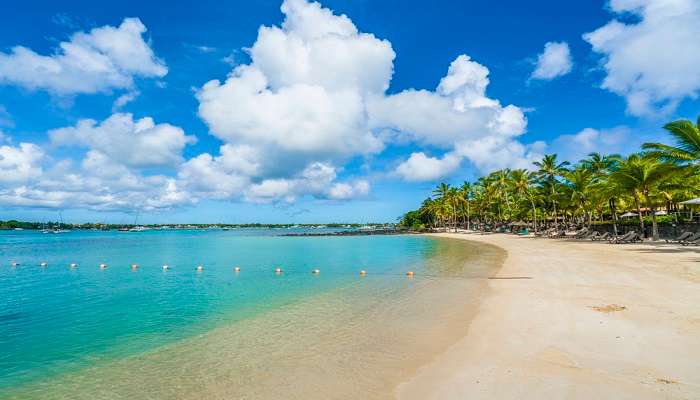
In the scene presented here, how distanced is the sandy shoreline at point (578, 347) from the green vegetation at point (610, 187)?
14462 millimetres

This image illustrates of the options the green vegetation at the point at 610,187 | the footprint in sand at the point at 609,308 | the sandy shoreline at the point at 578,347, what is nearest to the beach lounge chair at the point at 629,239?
the green vegetation at the point at 610,187

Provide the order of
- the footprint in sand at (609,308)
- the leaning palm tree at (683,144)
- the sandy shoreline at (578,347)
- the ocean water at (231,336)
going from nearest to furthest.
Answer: the sandy shoreline at (578,347)
the ocean water at (231,336)
the footprint in sand at (609,308)
the leaning palm tree at (683,144)

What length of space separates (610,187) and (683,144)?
48.4ft

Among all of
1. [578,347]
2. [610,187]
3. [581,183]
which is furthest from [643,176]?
[578,347]

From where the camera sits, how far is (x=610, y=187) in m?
36.0

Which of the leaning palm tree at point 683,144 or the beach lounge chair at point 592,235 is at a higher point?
the leaning palm tree at point 683,144

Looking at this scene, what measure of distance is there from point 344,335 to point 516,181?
190ft

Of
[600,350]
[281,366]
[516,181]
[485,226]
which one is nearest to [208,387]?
[281,366]

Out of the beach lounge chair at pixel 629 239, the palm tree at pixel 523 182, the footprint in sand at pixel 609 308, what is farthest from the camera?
the palm tree at pixel 523 182

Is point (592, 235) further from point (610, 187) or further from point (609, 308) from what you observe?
point (609, 308)

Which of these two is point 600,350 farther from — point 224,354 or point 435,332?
point 224,354

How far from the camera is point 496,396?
18.2 ft

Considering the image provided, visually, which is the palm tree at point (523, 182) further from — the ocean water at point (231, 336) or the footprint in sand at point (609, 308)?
the footprint in sand at point (609, 308)

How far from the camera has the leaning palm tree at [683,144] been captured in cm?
2133
